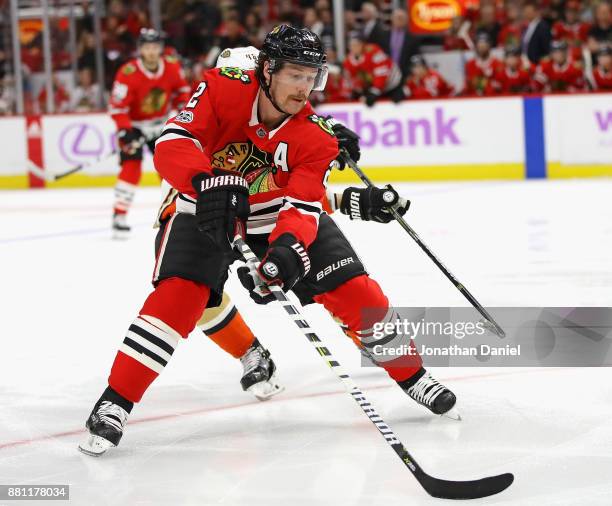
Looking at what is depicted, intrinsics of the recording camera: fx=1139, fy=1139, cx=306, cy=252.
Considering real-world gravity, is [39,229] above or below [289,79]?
below

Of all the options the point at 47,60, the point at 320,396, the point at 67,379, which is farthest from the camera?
the point at 47,60

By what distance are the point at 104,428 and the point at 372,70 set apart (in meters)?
8.04

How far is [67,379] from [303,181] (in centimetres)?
106

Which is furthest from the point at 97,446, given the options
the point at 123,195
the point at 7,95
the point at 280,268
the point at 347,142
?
the point at 7,95

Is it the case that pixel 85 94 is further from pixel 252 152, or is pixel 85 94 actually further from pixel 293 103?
pixel 293 103

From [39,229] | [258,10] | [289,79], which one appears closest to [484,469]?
[289,79]

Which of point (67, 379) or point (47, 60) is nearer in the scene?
point (67, 379)

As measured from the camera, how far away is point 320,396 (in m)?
3.03

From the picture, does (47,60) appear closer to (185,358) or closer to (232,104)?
(185,358)

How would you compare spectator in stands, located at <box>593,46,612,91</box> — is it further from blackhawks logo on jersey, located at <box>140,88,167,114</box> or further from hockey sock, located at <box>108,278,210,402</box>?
hockey sock, located at <box>108,278,210,402</box>

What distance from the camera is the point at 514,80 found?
402 inches

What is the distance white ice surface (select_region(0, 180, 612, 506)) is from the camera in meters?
2.29

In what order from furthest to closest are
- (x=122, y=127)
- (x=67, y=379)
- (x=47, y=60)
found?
(x=47, y=60) → (x=122, y=127) → (x=67, y=379)

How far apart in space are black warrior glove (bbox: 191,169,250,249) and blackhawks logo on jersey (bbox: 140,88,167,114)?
4.82m
